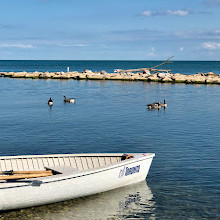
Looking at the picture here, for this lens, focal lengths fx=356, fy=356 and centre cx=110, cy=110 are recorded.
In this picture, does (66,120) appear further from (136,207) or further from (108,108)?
(136,207)

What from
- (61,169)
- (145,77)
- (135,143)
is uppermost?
(145,77)

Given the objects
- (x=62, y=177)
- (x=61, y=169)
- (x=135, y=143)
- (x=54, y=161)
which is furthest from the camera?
(x=135, y=143)

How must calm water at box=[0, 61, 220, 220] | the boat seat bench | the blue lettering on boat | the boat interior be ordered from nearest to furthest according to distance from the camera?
calm water at box=[0, 61, 220, 220] < the boat seat bench < the blue lettering on boat < the boat interior

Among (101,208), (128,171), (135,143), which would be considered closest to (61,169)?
(101,208)

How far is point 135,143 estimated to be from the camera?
30.9m

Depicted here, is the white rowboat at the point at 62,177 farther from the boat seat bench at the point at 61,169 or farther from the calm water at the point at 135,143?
the calm water at the point at 135,143

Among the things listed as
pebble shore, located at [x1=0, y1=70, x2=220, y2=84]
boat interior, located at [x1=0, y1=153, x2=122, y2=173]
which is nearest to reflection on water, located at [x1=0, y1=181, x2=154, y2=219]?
boat interior, located at [x1=0, y1=153, x2=122, y2=173]

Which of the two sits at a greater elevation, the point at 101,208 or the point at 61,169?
the point at 61,169

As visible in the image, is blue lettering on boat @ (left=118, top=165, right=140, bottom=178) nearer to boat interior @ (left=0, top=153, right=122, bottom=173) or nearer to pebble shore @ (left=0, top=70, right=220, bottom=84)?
boat interior @ (left=0, top=153, right=122, bottom=173)

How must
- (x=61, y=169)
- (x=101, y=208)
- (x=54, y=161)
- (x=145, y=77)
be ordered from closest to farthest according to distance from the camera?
(x=101, y=208) < (x=61, y=169) < (x=54, y=161) < (x=145, y=77)

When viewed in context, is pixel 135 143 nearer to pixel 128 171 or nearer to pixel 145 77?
pixel 128 171

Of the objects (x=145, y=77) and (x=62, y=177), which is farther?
(x=145, y=77)

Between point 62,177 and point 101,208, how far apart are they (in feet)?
9.07

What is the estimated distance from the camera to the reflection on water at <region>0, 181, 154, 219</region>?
17750 millimetres
